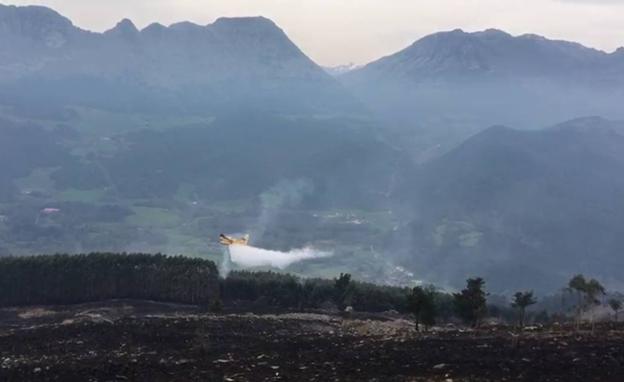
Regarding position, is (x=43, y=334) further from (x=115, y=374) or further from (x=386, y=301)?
(x=386, y=301)

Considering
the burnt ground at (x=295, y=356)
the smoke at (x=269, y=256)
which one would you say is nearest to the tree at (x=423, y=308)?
the burnt ground at (x=295, y=356)

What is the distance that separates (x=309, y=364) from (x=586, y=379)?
341 inches

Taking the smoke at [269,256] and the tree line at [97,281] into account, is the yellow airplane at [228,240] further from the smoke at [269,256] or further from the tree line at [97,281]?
the smoke at [269,256]

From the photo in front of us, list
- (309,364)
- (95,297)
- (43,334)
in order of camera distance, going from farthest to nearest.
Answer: (95,297), (43,334), (309,364)

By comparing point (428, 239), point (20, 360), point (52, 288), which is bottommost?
point (20, 360)

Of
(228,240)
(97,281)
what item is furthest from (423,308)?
(97,281)

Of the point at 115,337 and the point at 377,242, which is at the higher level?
the point at 377,242

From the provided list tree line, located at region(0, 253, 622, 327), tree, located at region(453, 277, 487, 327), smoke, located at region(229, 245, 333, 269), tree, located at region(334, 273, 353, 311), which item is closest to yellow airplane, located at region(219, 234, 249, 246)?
tree line, located at region(0, 253, 622, 327)

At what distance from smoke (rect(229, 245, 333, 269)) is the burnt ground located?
118227mm

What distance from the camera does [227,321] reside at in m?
40.9

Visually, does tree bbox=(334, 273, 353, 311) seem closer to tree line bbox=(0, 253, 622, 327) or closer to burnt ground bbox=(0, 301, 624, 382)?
tree line bbox=(0, 253, 622, 327)

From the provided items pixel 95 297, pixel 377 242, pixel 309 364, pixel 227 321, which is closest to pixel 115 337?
pixel 227 321

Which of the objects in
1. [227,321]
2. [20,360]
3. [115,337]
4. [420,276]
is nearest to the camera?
[20,360]

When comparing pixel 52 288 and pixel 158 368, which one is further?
pixel 52 288
